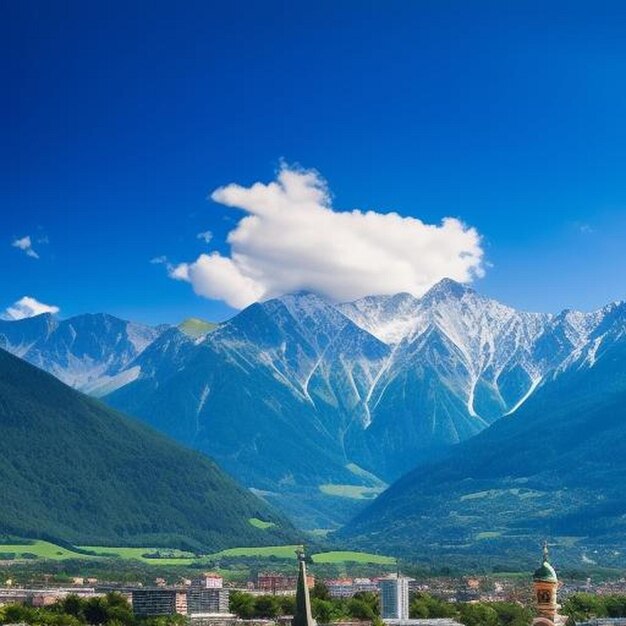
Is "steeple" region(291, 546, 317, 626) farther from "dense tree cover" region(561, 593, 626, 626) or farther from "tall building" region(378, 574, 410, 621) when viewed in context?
"tall building" region(378, 574, 410, 621)

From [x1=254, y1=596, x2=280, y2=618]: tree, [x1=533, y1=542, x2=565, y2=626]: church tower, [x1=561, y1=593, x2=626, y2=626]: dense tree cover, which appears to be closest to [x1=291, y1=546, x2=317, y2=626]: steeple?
[x1=533, y1=542, x2=565, y2=626]: church tower

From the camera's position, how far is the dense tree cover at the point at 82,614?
478ft

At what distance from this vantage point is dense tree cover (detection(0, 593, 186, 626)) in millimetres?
145625

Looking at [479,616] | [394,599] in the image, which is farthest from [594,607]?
[394,599]

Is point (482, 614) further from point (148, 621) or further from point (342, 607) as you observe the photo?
point (148, 621)

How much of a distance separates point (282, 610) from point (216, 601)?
12.1m

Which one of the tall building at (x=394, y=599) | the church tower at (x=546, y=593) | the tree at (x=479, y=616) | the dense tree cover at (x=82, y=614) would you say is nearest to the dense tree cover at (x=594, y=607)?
the tree at (x=479, y=616)

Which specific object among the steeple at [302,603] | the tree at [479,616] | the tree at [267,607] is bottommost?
the steeple at [302,603]

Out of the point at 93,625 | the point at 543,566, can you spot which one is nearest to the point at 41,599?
the point at 93,625

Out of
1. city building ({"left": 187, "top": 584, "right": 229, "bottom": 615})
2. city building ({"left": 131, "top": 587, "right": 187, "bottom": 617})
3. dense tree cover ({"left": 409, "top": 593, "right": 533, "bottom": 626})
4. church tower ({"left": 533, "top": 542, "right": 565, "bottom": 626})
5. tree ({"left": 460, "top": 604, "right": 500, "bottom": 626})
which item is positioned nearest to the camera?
church tower ({"left": 533, "top": 542, "right": 565, "bottom": 626})

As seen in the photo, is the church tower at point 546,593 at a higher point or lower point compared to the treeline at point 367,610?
lower

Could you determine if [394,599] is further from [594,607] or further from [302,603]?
[302,603]

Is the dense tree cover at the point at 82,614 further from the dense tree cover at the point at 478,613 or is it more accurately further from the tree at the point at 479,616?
the dense tree cover at the point at 478,613

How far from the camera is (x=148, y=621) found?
488ft
